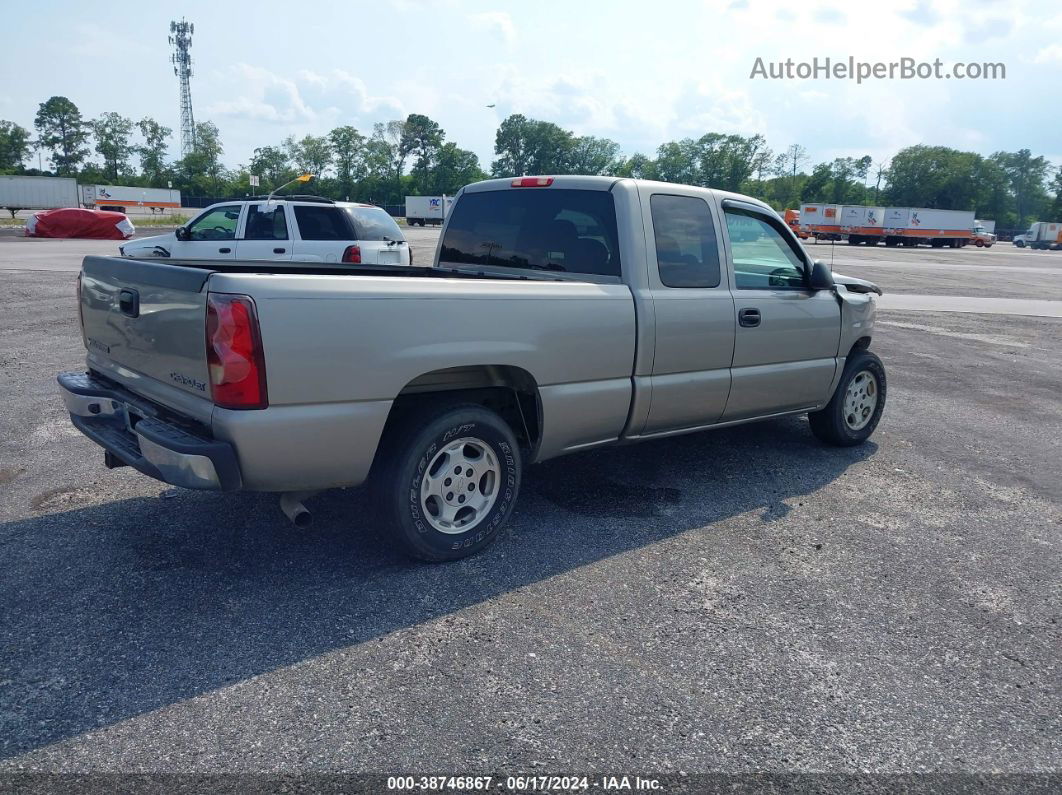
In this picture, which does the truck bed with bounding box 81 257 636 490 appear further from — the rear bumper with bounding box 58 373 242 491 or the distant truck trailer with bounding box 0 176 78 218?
the distant truck trailer with bounding box 0 176 78 218

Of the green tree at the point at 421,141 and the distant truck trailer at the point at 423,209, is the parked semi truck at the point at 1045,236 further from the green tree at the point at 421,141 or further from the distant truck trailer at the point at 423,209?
the green tree at the point at 421,141

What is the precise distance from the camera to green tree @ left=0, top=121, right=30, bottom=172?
94875 mm

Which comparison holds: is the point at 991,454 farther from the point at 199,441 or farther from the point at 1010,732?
the point at 199,441

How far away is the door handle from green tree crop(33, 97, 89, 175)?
393 feet

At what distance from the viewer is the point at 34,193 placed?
53312 millimetres

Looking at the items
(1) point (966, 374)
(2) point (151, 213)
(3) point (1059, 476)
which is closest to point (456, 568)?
(3) point (1059, 476)

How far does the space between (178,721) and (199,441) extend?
1.14 metres

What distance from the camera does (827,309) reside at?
590 centimetres

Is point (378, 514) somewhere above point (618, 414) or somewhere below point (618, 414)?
below

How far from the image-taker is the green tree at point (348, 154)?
123438mm

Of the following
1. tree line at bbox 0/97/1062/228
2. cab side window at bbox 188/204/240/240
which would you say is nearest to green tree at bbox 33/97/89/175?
tree line at bbox 0/97/1062/228

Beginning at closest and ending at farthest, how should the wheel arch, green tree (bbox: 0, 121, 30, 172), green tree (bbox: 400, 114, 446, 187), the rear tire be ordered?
the rear tire, the wheel arch, green tree (bbox: 0, 121, 30, 172), green tree (bbox: 400, 114, 446, 187)

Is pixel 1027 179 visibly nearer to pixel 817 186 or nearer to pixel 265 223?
pixel 817 186

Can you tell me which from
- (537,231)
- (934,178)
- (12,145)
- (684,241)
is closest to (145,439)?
(537,231)
